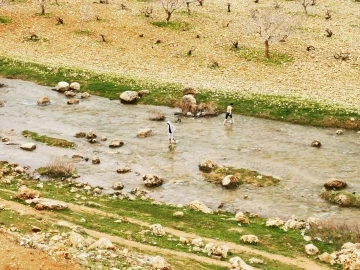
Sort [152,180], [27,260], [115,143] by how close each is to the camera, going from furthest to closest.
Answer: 1. [115,143]
2. [152,180]
3. [27,260]

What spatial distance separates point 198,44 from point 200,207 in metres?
38.4

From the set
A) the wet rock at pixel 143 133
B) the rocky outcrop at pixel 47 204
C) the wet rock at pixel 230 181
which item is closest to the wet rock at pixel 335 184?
the wet rock at pixel 230 181

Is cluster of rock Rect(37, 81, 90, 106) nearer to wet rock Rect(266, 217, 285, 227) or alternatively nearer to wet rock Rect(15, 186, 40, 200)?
wet rock Rect(15, 186, 40, 200)

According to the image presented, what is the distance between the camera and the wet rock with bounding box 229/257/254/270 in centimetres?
1862

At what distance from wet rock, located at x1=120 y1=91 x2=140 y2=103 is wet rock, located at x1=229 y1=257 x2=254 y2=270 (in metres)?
28.8

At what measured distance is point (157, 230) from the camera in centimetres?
2200

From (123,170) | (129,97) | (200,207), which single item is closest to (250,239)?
(200,207)

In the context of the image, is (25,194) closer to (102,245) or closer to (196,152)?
(102,245)

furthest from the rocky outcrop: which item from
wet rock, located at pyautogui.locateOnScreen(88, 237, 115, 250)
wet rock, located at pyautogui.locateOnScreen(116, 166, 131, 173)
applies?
wet rock, located at pyautogui.locateOnScreen(116, 166, 131, 173)

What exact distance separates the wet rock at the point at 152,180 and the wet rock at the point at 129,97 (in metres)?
16.8

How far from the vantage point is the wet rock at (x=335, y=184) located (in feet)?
97.0

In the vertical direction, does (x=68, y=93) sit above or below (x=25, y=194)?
below

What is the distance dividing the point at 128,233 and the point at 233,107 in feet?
79.7

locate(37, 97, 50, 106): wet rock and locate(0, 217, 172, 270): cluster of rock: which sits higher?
locate(0, 217, 172, 270): cluster of rock
